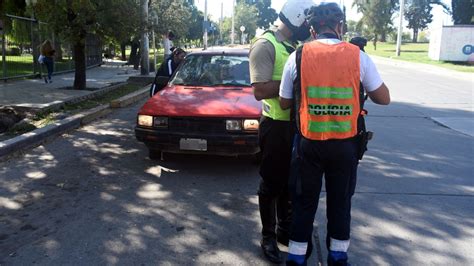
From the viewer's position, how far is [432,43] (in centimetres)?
3753

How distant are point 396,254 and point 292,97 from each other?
161cm

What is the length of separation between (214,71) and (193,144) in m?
1.68

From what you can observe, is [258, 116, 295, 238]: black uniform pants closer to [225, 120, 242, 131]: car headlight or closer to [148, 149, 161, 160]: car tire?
[225, 120, 242, 131]: car headlight

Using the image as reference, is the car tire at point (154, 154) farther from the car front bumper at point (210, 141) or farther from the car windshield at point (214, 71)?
the car windshield at point (214, 71)

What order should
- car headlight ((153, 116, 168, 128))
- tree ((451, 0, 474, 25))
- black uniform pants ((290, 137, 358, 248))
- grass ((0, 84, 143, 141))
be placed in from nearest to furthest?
black uniform pants ((290, 137, 358, 248)) < car headlight ((153, 116, 168, 128)) < grass ((0, 84, 143, 141)) < tree ((451, 0, 474, 25))

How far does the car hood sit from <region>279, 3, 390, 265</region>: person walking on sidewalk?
2.61m

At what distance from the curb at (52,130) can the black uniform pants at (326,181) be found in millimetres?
4904

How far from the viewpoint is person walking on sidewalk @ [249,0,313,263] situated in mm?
3322

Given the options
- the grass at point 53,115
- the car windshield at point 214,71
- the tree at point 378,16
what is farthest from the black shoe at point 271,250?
the tree at point 378,16

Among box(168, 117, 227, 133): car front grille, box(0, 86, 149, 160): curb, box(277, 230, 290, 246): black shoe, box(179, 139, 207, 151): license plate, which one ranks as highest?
box(168, 117, 227, 133): car front grille

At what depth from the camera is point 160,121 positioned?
585 cm

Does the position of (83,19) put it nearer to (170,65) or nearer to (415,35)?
(170,65)

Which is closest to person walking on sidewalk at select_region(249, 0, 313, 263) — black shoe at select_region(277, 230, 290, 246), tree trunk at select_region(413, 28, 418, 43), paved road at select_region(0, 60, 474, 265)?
black shoe at select_region(277, 230, 290, 246)

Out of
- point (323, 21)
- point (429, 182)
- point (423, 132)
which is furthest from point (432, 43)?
point (323, 21)
